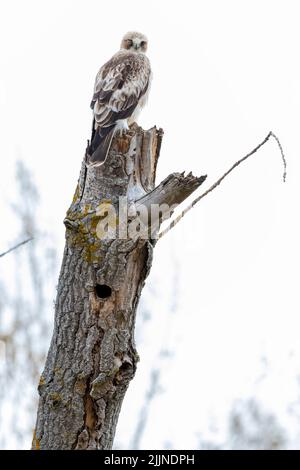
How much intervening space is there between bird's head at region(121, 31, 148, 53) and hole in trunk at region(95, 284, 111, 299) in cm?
464

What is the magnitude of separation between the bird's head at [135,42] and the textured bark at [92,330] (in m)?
4.31

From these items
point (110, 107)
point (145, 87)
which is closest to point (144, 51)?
point (145, 87)

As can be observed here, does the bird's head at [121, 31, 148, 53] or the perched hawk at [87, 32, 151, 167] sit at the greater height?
the bird's head at [121, 31, 148, 53]

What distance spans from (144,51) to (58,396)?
5210 mm

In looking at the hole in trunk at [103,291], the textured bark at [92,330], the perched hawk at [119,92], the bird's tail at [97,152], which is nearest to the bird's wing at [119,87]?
the perched hawk at [119,92]

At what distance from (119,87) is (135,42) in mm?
1826

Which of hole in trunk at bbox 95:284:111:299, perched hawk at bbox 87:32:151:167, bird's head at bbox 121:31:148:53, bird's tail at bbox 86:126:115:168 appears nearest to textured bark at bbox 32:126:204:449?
hole in trunk at bbox 95:284:111:299

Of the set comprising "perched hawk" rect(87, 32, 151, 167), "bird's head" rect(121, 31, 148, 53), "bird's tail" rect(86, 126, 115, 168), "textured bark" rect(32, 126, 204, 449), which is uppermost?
"bird's head" rect(121, 31, 148, 53)

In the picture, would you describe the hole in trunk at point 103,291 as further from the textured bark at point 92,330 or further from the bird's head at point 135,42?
the bird's head at point 135,42

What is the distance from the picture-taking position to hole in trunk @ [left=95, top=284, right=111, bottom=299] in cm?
425

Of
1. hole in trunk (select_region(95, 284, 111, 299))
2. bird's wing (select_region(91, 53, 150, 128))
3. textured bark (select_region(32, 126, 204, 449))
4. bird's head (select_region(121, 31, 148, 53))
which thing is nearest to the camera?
textured bark (select_region(32, 126, 204, 449))

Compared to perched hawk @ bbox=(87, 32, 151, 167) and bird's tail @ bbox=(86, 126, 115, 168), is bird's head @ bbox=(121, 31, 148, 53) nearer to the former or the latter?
perched hawk @ bbox=(87, 32, 151, 167)

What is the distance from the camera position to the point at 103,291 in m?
4.28

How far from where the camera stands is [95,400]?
4113mm
